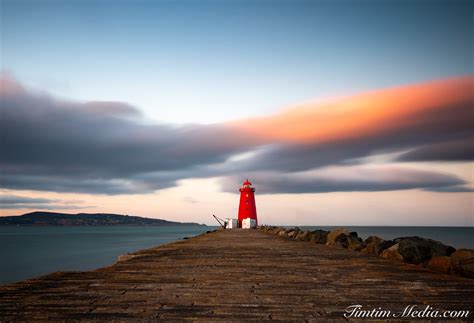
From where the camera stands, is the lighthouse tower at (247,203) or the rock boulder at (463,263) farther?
the lighthouse tower at (247,203)

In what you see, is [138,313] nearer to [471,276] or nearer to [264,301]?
[264,301]

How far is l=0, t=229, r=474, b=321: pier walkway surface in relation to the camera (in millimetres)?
3244

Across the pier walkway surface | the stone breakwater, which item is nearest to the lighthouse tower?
the stone breakwater

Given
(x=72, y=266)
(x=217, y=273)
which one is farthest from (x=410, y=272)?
(x=72, y=266)

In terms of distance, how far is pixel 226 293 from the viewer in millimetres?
4039

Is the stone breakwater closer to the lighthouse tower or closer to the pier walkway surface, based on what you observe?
the pier walkway surface

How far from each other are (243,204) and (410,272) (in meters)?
33.1

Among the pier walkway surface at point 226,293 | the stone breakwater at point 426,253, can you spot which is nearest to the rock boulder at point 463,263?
the stone breakwater at point 426,253

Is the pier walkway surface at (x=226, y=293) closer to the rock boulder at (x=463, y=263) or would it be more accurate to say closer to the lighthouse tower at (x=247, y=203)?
the rock boulder at (x=463, y=263)

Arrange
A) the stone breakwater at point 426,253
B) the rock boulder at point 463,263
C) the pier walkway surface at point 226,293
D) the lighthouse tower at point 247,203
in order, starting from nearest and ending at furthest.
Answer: the pier walkway surface at point 226,293, the rock boulder at point 463,263, the stone breakwater at point 426,253, the lighthouse tower at point 247,203

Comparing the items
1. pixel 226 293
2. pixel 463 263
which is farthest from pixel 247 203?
pixel 226 293

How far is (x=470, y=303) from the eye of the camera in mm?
3572

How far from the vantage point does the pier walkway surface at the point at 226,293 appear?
10.6 feet

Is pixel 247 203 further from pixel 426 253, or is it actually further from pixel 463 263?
pixel 463 263
